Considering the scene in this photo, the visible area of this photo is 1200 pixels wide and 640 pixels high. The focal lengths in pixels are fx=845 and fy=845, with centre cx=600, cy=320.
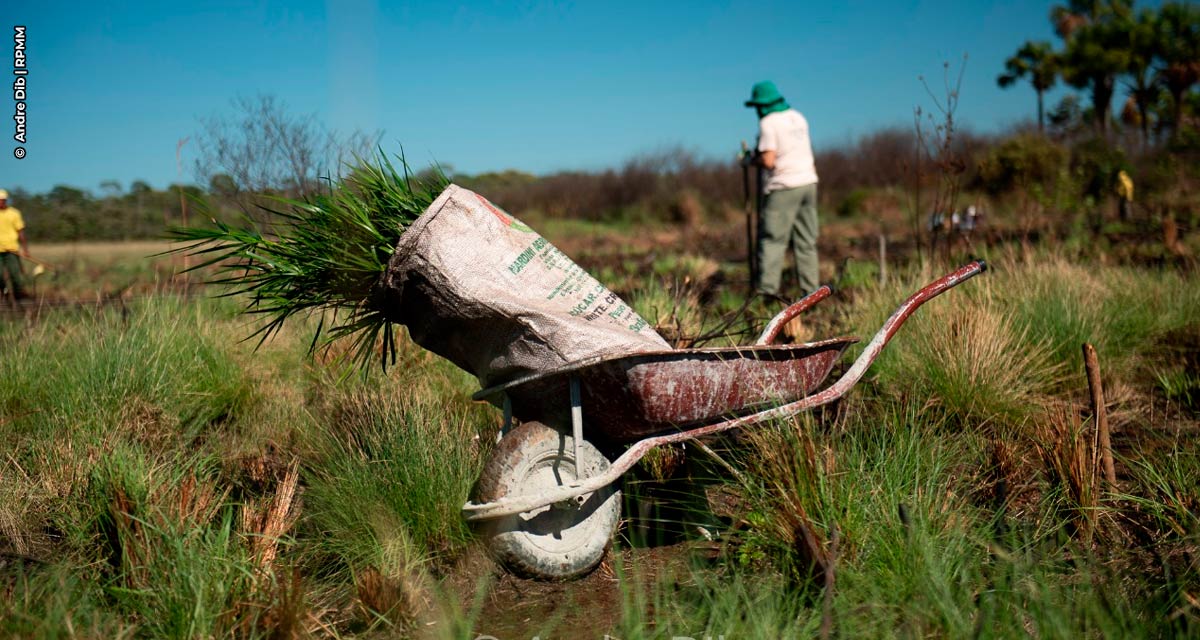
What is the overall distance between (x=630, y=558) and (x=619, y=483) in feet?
0.87

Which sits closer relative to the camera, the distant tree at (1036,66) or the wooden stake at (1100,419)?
the wooden stake at (1100,419)

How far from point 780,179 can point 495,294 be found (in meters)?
4.48

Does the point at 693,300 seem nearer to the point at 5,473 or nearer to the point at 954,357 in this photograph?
the point at 954,357

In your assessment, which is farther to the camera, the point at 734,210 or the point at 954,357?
the point at 734,210

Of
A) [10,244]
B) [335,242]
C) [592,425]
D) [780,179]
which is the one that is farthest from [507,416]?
[10,244]

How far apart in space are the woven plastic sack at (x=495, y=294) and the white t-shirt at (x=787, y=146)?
13.6 ft

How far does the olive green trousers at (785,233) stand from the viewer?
6613 millimetres

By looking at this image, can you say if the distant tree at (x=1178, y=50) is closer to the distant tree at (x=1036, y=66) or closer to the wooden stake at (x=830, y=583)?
the distant tree at (x=1036, y=66)

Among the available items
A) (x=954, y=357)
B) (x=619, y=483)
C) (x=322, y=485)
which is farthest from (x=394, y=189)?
(x=954, y=357)

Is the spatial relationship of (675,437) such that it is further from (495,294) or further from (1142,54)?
(1142,54)

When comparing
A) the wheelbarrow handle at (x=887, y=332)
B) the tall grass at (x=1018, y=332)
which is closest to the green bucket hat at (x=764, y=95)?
the tall grass at (x=1018, y=332)

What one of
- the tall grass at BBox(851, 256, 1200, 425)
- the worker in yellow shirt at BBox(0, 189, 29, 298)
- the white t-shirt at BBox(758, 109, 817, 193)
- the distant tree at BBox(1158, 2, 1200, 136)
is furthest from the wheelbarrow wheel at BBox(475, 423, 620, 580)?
the distant tree at BBox(1158, 2, 1200, 136)

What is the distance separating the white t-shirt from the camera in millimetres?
6461

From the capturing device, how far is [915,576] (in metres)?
2.17
